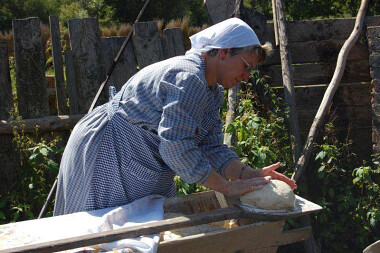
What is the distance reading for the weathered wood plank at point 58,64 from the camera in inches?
187

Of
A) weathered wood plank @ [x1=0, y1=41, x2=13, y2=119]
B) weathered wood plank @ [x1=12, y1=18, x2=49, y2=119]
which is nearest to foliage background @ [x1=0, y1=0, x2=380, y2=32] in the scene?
weathered wood plank @ [x1=12, y1=18, x2=49, y2=119]

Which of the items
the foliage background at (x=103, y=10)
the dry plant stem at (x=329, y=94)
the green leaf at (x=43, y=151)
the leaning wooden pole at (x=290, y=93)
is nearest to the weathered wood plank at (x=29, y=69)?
the green leaf at (x=43, y=151)

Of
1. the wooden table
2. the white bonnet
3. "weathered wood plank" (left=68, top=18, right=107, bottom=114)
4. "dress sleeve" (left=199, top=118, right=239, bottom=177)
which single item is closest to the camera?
the wooden table

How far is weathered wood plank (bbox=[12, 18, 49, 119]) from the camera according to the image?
4594 millimetres

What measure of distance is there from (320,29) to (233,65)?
2453 millimetres

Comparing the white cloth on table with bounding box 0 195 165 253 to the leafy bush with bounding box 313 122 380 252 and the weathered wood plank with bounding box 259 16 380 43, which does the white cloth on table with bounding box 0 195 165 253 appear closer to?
the leafy bush with bounding box 313 122 380 252

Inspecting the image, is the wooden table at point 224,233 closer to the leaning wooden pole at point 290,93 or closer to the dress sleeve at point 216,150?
the dress sleeve at point 216,150

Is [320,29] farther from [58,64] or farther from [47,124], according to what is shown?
[47,124]

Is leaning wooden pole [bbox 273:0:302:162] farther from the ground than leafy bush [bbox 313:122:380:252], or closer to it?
farther from the ground

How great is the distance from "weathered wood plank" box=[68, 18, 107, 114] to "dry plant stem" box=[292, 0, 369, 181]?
6.06 feet

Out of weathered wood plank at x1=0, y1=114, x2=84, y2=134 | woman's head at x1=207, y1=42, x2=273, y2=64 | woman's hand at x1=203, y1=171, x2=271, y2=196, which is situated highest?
woman's head at x1=207, y1=42, x2=273, y2=64

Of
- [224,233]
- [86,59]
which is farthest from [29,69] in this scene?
[224,233]

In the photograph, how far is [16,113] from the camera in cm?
455

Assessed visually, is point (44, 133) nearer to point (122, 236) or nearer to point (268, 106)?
point (268, 106)
